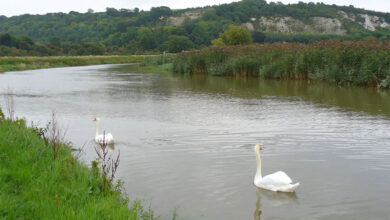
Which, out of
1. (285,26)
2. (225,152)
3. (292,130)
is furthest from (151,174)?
(285,26)

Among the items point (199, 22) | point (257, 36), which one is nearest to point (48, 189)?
point (257, 36)

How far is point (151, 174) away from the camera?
8.22m

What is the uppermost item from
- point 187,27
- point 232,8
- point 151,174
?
point 232,8

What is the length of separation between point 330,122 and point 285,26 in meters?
153

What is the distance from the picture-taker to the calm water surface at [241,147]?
684 centimetres

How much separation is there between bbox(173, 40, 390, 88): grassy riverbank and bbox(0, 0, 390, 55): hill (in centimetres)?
8243

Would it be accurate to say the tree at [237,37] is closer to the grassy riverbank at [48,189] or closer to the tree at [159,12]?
the grassy riverbank at [48,189]

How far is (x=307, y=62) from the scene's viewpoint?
27.2 meters

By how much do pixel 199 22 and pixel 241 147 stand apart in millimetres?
135098

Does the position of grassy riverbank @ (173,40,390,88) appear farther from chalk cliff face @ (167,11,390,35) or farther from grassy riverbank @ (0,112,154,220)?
chalk cliff face @ (167,11,390,35)

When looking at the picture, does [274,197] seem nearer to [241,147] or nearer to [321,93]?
[241,147]

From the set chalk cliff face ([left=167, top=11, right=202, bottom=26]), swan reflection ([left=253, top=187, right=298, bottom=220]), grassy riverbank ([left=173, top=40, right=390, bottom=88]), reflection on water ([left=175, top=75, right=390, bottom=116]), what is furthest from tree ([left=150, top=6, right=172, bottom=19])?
swan reflection ([left=253, top=187, right=298, bottom=220])

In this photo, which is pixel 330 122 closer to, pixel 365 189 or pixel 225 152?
pixel 225 152

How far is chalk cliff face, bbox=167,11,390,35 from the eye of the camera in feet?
504
